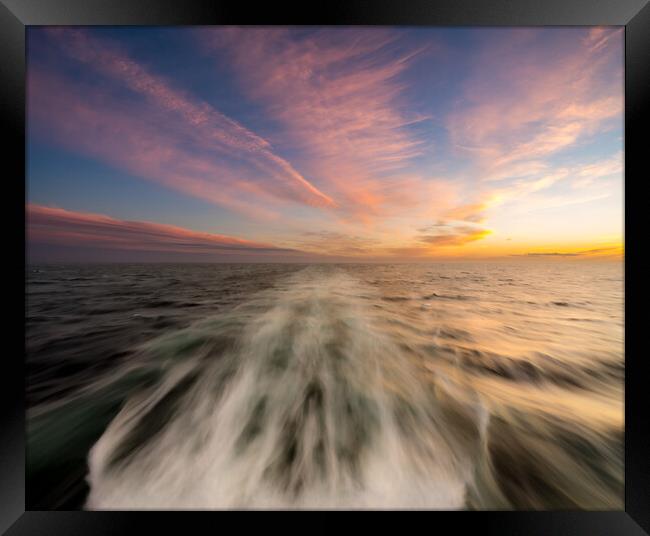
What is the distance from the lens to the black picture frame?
1516mm

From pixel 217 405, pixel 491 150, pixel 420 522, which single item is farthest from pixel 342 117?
pixel 420 522

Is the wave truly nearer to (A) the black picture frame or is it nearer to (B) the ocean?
(B) the ocean

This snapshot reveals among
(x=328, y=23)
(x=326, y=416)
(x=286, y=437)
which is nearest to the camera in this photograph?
(x=328, y=23)

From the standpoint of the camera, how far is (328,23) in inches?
61.4

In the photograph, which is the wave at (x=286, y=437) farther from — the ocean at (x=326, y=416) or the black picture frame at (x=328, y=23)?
the black picture frame at (x=328, y=23)

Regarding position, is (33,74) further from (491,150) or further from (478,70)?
(491,150)

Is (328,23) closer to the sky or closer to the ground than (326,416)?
closer to the sky

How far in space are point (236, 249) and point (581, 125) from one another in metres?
6.50

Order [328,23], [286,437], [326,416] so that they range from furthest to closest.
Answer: [326,416] < [286,437] < [328,23]

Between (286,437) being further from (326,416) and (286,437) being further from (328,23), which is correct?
(328,23)

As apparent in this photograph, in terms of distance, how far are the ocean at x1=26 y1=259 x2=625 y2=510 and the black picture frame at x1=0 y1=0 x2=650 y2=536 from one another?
102 mm

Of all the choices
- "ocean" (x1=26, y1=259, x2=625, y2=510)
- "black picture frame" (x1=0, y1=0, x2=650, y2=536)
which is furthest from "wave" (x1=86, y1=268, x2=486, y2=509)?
"black picture frame" (x1=0, y1=0, x2=650, y2=536)

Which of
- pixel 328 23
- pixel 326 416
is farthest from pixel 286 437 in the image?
pixel 328 23

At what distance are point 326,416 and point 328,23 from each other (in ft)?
11.0
